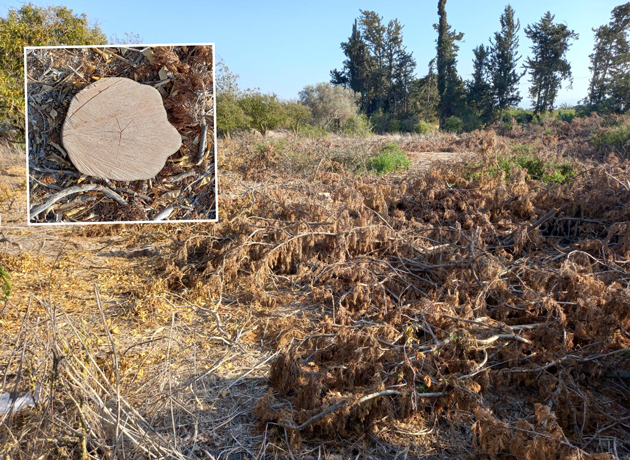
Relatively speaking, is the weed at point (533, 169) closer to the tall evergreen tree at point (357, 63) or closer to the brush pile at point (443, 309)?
the brush pile at point (443, 309)

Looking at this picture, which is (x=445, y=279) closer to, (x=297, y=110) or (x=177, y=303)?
(x=177, y=303)

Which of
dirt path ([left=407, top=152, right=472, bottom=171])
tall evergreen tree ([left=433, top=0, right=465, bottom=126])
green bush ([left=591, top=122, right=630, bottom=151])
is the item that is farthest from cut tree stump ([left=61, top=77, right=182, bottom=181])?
tall evergreen tree ([left=433, top=0, right=465, bottom=126])

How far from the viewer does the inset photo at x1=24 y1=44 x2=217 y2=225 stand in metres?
3.06

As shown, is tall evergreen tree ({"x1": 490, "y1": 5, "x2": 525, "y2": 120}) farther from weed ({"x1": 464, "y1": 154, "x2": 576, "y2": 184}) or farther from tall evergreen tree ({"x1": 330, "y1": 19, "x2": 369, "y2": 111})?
weed ({"x1": 464, "y1": 154, "x2": 576, "y2": 184})

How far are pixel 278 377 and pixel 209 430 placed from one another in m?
0.53

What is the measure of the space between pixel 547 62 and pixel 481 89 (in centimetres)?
412

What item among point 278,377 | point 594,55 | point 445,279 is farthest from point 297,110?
point 594,55

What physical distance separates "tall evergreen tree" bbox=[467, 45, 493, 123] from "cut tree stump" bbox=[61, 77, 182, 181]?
2988 cm

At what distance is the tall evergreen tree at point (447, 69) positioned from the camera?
3186 centimetres

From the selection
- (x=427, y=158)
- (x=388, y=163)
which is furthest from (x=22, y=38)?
(x=427, y=158)

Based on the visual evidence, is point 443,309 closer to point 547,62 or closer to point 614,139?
point 614,139

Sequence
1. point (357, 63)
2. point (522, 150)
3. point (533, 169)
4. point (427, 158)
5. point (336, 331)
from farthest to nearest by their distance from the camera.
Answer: point (357, 63) < point (427, 158) < point (522, 150) < point (533, 169) < point (336, 331)

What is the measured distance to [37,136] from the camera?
10.7 ft

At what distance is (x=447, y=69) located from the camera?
107ft
